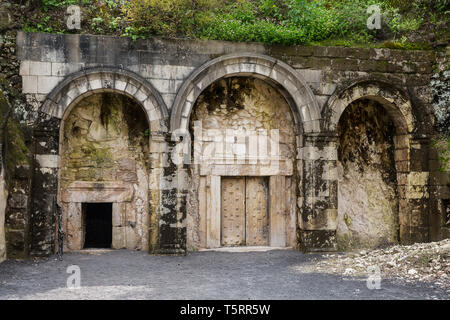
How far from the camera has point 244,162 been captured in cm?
816

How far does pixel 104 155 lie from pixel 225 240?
2.91 m

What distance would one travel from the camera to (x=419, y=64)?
26.6ft

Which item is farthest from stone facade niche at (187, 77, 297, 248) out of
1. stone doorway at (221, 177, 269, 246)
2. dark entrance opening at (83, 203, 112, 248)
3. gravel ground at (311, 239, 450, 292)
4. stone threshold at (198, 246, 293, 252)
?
dark entrance opening at (83, 203, 112, 248)

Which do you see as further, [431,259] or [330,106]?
[330,106]

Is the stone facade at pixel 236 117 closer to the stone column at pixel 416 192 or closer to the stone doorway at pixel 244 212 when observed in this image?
the stone column at pixel 416 192

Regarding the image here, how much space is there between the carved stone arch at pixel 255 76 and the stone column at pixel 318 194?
40cm

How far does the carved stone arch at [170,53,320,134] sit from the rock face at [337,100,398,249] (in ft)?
4.10

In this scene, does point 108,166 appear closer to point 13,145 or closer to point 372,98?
point 13,145

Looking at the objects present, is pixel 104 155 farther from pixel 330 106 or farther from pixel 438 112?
pixel 438 112

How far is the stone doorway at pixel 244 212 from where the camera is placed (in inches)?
320

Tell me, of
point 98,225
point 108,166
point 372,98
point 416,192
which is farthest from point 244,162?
point 416,192

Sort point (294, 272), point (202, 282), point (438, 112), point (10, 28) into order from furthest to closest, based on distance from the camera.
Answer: point (438, 112), point (10, 28), point (294, 272), point (202, 282)

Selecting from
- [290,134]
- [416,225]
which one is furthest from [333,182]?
[416,225]

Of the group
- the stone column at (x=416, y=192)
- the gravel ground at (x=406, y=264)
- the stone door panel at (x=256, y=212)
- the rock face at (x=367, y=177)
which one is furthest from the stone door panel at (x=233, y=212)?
the stone column at (x=416, y=192)
